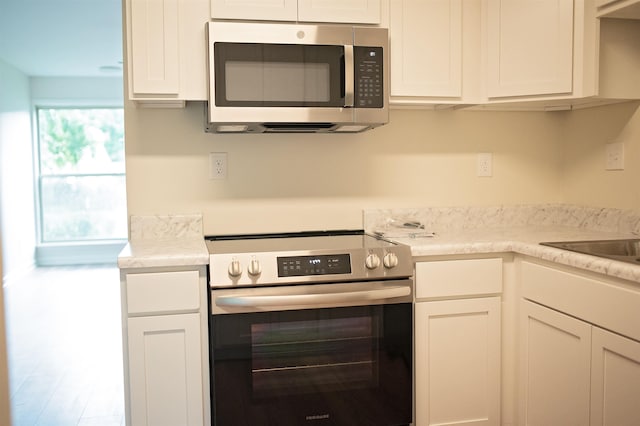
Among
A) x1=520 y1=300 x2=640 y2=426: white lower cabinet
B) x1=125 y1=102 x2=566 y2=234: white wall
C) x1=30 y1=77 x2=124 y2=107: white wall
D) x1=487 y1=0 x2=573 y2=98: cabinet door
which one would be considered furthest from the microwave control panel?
x1=30 y1=77 x2=124 y2=107: white wall

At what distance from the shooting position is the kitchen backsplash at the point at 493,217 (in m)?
2.67

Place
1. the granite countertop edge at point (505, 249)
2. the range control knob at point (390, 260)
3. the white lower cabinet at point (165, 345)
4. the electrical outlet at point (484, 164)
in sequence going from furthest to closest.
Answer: the electrical outlet at point (484, 164) → the range control knob at point (390, 260) → the white lower cabinet at point (165, 345) → the granite countertop edge at point (505, 249)

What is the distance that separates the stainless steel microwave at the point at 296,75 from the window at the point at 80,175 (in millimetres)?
5841

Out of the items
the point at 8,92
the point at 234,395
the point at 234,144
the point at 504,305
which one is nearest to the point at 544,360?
the point at 504,305

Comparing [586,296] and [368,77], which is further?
[368,77]

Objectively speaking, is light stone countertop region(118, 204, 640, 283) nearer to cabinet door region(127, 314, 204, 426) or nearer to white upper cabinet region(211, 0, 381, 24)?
cabinet door region(127, 314, 204, 426)

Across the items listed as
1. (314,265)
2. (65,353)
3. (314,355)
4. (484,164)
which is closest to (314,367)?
(314,355)

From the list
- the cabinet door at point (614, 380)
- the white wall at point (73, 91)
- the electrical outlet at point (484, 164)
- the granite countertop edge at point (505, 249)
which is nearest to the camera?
the cabinet door at point (614, 380)

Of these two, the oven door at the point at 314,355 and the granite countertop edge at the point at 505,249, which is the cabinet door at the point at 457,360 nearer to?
the oven door at the point at 314,355

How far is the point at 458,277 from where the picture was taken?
2.24 metres

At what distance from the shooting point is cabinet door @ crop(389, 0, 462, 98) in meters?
2.41

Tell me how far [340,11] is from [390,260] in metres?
1.04

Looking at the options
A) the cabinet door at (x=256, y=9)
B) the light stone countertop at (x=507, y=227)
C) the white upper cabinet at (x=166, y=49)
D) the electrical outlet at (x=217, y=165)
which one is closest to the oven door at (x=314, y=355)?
the light stone countertop at (x=507, y=227)

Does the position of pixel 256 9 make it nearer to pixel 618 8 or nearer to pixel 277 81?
pixel 277 81
